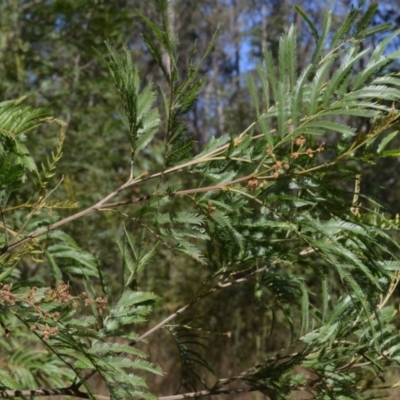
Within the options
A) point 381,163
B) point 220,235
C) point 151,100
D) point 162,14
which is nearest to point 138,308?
point 220,235

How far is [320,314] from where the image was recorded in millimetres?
1119

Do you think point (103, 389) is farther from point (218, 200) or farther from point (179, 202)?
point (218, 200)

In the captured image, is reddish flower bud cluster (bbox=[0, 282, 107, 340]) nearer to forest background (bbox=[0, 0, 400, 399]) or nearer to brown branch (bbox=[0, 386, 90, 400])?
brown branch (bbox=[0, 386, 90, 400])

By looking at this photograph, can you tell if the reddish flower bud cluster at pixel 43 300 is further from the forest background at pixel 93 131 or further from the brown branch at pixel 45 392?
the forest background at pixel 93 131

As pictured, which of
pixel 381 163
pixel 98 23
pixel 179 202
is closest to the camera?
pixel 98 23

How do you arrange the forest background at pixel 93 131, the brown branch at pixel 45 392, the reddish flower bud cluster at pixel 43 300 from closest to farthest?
the reddish flower bud cluster at pixel 43 300 < the brown branch at pixel 45 392 < the forest background at pixel 93 131

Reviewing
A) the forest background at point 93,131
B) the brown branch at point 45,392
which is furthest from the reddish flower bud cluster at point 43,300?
the forest background at point 93,131

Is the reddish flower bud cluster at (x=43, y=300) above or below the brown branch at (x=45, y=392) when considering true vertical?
above

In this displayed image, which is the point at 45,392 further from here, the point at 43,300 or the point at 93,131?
the point at 93,131

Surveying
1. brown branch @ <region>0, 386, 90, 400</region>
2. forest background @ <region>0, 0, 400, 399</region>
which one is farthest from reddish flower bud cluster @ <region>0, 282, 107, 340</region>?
forest background @ <region>0, 0, 400, 399</region>

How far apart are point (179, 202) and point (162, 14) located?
3.97 m

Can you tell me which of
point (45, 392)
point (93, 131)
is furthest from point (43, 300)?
point (93, 131)

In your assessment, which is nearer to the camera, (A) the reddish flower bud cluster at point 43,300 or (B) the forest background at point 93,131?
(A) the reddish flower bud cluster at point 43,300

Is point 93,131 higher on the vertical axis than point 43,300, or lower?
lower
